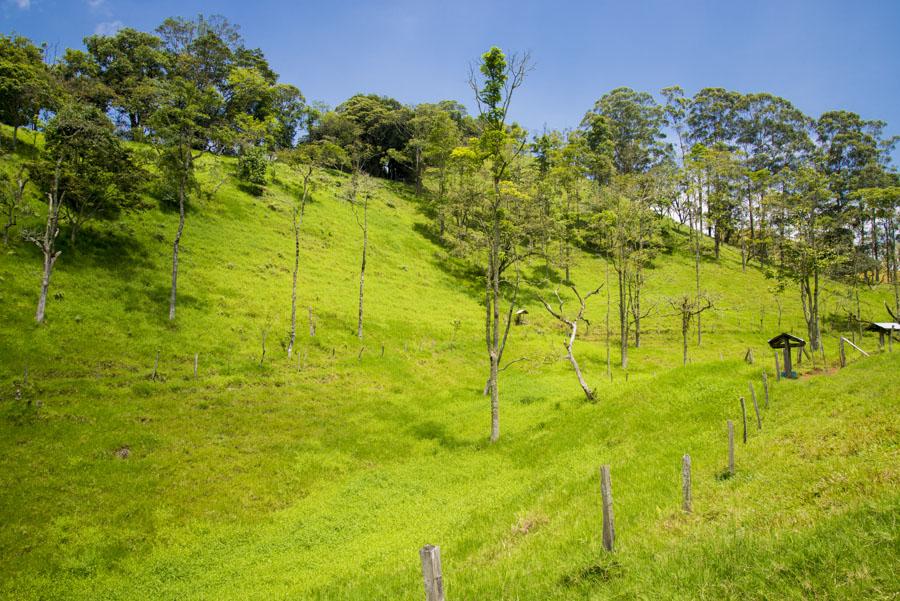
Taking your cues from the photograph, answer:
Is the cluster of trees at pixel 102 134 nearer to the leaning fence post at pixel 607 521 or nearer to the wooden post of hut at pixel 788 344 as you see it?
the leaning fence post at pixel 607 521

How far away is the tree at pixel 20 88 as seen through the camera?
139 feet

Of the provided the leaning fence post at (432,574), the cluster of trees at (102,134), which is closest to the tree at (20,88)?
the cluster of trees at (102,134)

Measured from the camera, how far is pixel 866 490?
27.0ft

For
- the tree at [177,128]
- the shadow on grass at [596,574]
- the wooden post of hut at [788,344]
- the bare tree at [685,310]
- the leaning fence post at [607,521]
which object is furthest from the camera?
the bare tree at [685,310]

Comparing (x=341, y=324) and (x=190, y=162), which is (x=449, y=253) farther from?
(x=190, y=162)

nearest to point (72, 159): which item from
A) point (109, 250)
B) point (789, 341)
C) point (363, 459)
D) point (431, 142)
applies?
point (109, 250)

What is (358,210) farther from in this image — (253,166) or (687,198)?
(687,198)

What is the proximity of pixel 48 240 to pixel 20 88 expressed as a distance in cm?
2731

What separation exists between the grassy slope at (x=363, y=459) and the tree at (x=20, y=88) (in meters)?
15.3

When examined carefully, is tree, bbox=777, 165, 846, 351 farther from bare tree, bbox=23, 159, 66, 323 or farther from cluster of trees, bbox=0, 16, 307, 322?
bare tree, bbox=23, 159, 66, 323

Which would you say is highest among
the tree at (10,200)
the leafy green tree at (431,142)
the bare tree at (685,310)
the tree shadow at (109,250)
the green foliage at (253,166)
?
the leafy green tree at (431,142)

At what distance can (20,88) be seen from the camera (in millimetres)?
42906

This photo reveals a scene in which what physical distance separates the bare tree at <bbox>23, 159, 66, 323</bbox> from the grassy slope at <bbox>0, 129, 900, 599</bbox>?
2.96ft

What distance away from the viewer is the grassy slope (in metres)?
8.48
